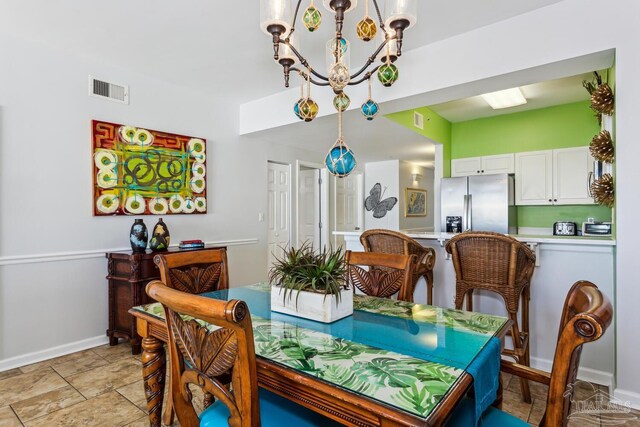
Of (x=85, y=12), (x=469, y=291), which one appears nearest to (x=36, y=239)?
(x=85, y=12)

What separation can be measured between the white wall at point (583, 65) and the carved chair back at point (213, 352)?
228cm

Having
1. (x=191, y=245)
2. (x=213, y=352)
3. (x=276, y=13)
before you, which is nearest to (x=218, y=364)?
(x=213, y=352)

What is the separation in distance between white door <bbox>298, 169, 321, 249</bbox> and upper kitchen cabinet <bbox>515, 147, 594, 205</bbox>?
3.09 meters

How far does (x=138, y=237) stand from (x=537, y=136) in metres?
5.13

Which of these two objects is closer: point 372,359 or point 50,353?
point 372,359

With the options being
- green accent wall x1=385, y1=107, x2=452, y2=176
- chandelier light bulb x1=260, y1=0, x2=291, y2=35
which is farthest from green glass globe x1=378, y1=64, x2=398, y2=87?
green accent wall x1=385, y1=107, x2=452, y2=176

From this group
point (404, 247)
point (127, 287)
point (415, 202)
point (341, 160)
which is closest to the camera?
point (341, 160)

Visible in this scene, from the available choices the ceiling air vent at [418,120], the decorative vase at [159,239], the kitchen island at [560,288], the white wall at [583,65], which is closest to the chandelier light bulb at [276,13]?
the white wall at [583,65]

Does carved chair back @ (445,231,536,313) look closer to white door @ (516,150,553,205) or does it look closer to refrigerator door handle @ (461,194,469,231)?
refrigerator door handle @ (461,194,469,231)

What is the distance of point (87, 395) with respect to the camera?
2.24 meters

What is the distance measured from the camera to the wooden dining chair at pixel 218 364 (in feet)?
2.99

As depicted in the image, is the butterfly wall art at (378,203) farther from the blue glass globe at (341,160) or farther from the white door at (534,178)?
the blue glass globe at (341,160)

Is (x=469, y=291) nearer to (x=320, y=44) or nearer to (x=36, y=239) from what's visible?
(x=320, y=44)

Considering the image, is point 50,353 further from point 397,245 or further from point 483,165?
point 483,165
